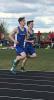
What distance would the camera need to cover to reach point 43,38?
72.1 meters

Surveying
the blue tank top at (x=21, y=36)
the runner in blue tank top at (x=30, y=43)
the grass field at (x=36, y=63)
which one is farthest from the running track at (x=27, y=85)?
the grass field at (x=36, y=63)

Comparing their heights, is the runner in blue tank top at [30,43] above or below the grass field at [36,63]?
above

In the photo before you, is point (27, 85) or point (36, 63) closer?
point (27, 85)

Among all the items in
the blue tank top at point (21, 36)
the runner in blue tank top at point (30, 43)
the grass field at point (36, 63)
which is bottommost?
the grass field at point (36, 63)

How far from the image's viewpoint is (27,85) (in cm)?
1375

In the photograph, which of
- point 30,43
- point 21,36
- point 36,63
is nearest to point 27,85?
point 21,36

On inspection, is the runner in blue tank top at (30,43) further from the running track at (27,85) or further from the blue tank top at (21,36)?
the running track at (27,85)

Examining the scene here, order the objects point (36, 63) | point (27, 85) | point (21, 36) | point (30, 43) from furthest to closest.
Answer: point (36, 63) < point (30, 43) < point (21, 36) < point (27, 85)

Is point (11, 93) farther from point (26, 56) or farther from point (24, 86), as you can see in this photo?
point (26, 56)

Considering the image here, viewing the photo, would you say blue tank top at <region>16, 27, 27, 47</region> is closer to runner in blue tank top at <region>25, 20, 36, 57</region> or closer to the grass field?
runner in blue tank top at <region>25, 20, 36, 57</region>

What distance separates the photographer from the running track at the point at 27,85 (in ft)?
37.6

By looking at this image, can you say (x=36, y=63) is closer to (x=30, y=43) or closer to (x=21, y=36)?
(x=30, y=43)

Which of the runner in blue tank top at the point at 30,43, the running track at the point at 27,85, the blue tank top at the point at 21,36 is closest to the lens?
the running track at the point at 27,85

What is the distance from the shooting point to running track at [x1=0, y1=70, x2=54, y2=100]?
37.6 feet
